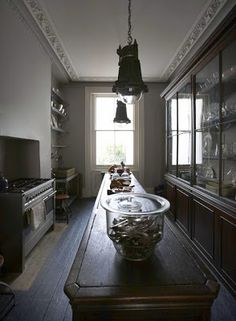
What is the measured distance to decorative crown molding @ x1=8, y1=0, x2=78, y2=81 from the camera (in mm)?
2873

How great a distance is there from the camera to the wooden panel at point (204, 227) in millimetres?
2539

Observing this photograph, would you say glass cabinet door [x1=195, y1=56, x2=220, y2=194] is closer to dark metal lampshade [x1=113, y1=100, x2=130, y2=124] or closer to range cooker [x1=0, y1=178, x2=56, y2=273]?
dark metal lampshade [x1=113, y1=100, x2=130, y2=124]

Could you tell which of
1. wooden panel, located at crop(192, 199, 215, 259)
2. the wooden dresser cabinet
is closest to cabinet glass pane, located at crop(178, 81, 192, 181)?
the wooden dresser cabinet

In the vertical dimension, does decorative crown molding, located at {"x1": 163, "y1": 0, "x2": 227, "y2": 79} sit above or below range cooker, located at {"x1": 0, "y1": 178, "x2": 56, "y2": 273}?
above

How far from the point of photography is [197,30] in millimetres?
3562

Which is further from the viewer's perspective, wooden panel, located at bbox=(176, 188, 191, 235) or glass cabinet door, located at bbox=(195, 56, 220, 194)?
wooden panel, located at bbox=(176, 188, 191, 235)

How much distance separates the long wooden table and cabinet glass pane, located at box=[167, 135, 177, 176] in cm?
355

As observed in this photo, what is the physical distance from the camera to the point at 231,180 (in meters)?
2.40

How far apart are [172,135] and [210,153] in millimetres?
1742

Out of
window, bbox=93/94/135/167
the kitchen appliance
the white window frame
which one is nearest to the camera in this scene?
the kitchen appliance

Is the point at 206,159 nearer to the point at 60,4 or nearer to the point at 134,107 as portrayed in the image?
the point at 60,4

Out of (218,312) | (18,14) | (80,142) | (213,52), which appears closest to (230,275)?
(218,312)

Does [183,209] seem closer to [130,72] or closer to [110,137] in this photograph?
[130,72]

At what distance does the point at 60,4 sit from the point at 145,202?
2.87 m
